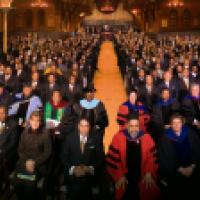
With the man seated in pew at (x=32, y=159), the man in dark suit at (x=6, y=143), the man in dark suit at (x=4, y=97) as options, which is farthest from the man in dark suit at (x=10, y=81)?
the man seated in pew at (x=32, y=159)

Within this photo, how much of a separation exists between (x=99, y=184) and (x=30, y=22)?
39097 mm

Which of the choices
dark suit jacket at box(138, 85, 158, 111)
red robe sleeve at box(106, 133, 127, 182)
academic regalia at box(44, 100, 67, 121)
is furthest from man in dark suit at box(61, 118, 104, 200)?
dark suit jacket at box(138, 85, 158, 111)

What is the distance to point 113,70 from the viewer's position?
974 inches

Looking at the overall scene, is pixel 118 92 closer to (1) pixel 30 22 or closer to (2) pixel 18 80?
(2) pixel 18 80

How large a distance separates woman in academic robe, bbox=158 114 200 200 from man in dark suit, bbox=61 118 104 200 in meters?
0.87

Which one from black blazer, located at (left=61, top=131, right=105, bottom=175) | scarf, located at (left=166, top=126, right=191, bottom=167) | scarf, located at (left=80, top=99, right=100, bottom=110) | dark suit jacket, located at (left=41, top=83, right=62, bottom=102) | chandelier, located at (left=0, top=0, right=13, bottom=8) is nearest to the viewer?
scarf, located at (left=166, top=126, right=191, bottom=167)

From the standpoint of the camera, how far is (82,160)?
239 inches

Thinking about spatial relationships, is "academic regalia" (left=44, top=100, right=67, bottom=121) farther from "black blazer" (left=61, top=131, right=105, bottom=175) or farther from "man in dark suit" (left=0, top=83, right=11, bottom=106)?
"black blazer" (left=61, top=131, right=105, bottom=175)

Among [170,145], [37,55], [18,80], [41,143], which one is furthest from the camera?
[37,55]

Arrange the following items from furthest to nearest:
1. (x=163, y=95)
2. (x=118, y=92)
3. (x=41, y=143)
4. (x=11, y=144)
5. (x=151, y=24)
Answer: (x=151, y=24)
(x=118, y=92)
(x=163, y=95)
(x=11, y=144)
(x=41, y=143)

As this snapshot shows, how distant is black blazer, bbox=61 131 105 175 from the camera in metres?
6.08

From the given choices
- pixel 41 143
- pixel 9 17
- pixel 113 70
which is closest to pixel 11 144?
pixel 41 143

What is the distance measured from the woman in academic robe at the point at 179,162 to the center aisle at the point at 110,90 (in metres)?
3.68

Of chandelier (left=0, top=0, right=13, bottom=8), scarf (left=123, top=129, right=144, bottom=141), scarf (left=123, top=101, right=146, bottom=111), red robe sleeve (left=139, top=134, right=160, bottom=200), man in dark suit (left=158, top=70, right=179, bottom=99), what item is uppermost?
chandelier (left=0, top=0, right=13, bottom=8)
